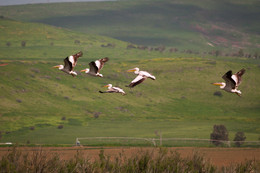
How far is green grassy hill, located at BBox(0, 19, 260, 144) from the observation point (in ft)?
325

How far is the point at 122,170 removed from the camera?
23812mm

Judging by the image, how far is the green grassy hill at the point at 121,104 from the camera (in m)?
→ 99.0

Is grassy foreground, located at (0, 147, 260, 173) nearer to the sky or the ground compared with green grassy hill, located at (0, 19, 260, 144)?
nearer to the ground

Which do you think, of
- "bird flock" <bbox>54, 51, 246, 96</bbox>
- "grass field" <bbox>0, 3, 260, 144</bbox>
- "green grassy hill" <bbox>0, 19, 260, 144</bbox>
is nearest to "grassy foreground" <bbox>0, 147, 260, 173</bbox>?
"bird flock" <bbox>54, 51, 246, 96</bbox>

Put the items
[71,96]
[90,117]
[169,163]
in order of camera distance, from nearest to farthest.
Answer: [169,163]
[90,117]
[71,96]

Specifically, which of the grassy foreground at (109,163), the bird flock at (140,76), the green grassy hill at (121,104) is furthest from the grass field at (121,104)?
the bird flock at (140,76)

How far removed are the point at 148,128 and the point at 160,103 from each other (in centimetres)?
2923

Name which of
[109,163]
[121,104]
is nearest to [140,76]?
[109,163]

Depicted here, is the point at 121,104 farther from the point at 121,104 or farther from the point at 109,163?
the point at 109,163

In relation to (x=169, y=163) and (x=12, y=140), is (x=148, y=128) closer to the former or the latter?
(x=12, y=140)

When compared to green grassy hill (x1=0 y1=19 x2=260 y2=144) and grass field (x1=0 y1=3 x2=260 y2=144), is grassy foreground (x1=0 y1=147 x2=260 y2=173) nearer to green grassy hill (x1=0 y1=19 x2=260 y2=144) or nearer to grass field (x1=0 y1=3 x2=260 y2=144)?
grass field (x1=0 y1=3 x2=260 y2=144)

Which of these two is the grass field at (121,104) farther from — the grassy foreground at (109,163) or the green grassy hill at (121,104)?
the grassy foreground at (109,163)

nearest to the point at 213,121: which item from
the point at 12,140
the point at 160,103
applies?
the point at 160,103

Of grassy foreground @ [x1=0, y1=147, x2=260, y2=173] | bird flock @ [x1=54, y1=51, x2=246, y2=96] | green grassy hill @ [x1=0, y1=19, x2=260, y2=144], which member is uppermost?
green grassy hill @ [x1=0, y1=19, x2=260, y2=144]
